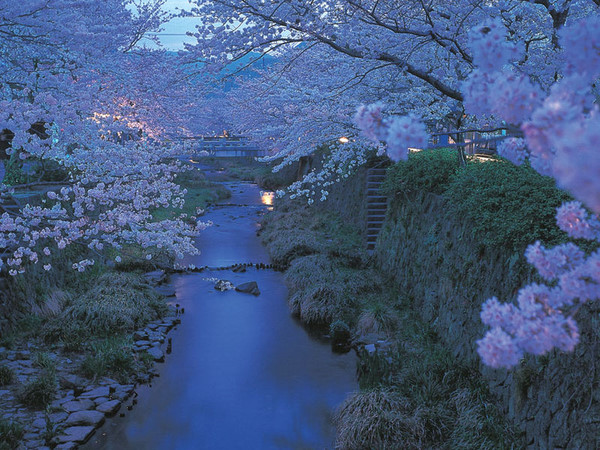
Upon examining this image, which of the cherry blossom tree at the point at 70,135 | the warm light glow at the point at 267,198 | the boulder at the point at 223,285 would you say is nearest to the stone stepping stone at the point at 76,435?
the cherry blossom tree at the point at 70,135

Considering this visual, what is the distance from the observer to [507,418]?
22.5 feet

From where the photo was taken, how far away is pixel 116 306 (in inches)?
460

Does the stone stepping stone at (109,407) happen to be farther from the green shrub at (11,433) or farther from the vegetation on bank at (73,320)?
the green shrub at (11,433)

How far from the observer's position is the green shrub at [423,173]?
12375mm

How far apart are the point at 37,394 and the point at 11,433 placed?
1.27m

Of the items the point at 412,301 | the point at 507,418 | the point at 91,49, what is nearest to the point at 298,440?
the point at 507,418

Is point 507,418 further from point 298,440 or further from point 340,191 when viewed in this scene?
point 340,191

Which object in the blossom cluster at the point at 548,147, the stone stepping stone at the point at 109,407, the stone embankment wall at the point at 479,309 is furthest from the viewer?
the stone stepping stone at the point at 109,407

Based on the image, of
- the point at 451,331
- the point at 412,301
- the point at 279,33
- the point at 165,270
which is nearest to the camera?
the point at 279,33

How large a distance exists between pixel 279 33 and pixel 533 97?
7196 mm

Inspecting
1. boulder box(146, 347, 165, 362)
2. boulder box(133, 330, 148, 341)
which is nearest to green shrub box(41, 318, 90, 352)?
boulder box(133, 330, 148, 341)

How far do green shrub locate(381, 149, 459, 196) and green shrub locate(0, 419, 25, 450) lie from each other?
8.80 metres

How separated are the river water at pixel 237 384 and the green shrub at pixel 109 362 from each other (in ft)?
1.77

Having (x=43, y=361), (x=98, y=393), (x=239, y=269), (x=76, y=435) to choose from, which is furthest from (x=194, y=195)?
(x=76, y=435)
